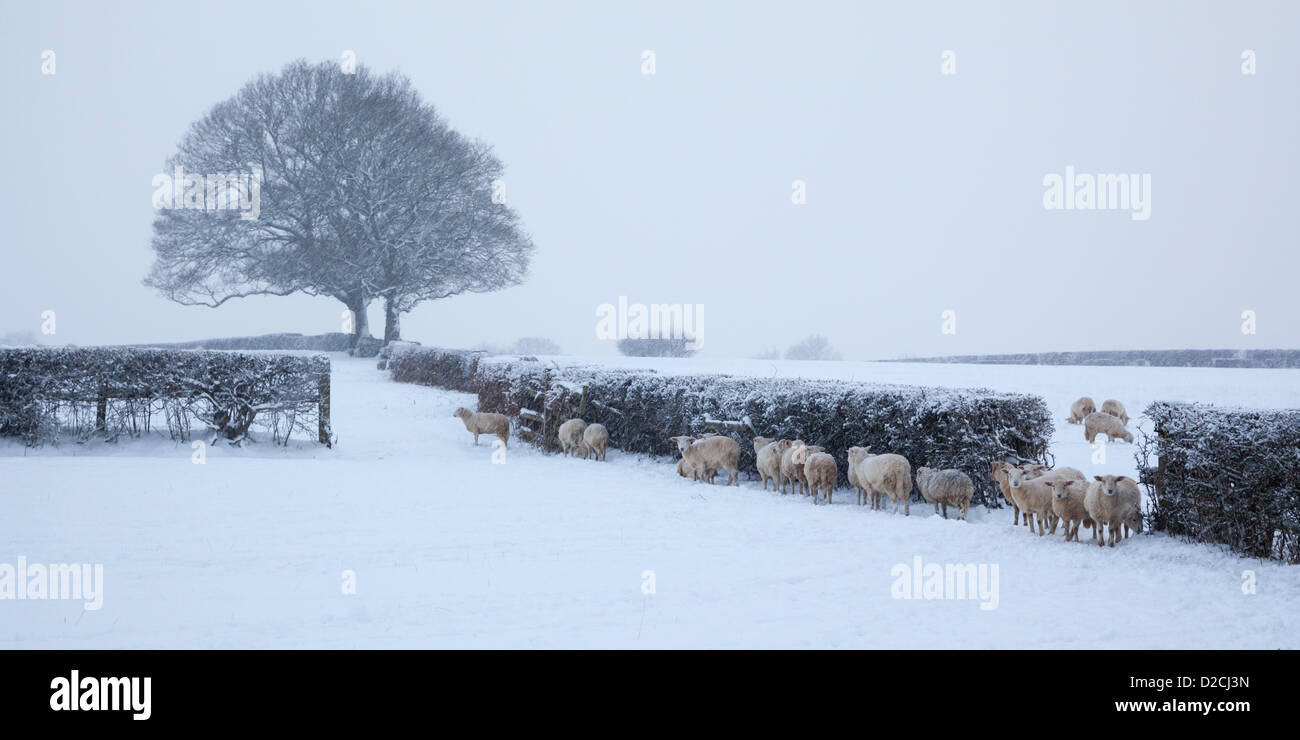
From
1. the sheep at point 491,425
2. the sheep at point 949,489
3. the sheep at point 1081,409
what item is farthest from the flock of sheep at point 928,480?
the sheep at point 1081,409

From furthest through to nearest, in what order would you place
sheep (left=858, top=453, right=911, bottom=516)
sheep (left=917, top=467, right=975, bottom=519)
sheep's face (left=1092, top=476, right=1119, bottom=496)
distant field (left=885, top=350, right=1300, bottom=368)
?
1. distant field (left=885, top=350, right=1300, bottom=368)
2. sheep (left=858, top=453, right=911, bottom=516)
3. sheep (left=917, top=467, right=975, bottom=519)
4. sheep's face (left=1092, top=476, right=1119, bottom=496)

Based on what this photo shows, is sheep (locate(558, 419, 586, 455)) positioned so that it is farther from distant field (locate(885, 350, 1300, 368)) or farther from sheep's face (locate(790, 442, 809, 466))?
distant field (locate(885, 350, 1300, 368))

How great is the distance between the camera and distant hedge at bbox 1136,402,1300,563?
683 centimetres

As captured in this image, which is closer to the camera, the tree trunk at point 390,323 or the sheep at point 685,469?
the sheep at point 685,469

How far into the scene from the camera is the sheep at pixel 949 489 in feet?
28.9

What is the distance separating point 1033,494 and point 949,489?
3.30 feet

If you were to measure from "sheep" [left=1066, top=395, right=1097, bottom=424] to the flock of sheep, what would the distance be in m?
1.70

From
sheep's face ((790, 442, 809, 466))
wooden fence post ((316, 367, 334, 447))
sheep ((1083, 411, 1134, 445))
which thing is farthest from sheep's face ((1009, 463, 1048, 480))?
Result: wooden fence post ((316, 367, 334, 447))

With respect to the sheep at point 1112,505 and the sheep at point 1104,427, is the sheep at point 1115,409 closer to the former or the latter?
the sheep at point 1104,427

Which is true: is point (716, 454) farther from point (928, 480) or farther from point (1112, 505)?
point (1112, 505)

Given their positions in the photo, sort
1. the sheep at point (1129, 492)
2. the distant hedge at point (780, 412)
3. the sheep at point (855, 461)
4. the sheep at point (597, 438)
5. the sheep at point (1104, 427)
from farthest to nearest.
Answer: the sheep at point (1104, 427) → the sheep at point (597, 438) → the sheep at point (855, 461) → the distant hedge at point (780, 412) → the sheep at point (1129, 492)

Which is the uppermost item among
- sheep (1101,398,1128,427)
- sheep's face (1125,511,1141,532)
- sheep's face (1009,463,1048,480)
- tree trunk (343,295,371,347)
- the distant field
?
tree trunk (343,295,371,347)

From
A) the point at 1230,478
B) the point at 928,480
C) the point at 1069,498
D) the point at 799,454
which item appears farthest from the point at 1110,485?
the point at 799,454

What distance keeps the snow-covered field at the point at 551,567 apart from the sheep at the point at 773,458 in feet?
1.39
